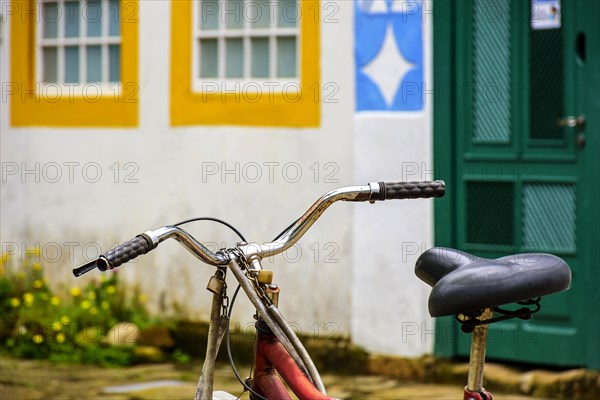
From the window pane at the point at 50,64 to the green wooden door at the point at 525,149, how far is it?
2.89 metres

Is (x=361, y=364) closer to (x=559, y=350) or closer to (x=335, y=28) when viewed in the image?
(x=559, y=350)

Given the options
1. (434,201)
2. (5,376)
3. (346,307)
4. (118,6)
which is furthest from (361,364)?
(118,6)

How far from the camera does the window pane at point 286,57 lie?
23.1 ft

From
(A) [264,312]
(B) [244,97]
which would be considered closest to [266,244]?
(A) [264,312]

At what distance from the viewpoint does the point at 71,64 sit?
7766mm

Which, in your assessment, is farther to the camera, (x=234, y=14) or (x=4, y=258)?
(x=4, y=258)

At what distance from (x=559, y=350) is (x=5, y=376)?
136 inches

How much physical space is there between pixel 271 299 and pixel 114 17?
15.5 feet

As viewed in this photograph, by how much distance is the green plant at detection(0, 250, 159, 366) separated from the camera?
7.40m

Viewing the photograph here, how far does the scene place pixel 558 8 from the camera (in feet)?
20.7

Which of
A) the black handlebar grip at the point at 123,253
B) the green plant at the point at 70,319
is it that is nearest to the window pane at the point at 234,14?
the green plant at the point at 70,319

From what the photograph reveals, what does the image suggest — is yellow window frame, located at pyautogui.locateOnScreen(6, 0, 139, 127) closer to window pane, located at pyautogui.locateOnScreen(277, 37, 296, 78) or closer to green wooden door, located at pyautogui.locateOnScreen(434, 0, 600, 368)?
window pane, located at pyautogui.locateOnScreen(277, 37, 296, 78)

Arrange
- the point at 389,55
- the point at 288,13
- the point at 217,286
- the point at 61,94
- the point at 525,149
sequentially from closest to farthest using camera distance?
1. the point at 217,286
2. the point at 525,149
3. the point at 389,55
4. the point at 288,13
5. the point at 61,94

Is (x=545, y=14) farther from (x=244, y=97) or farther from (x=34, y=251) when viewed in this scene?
(x=34, y=251)
